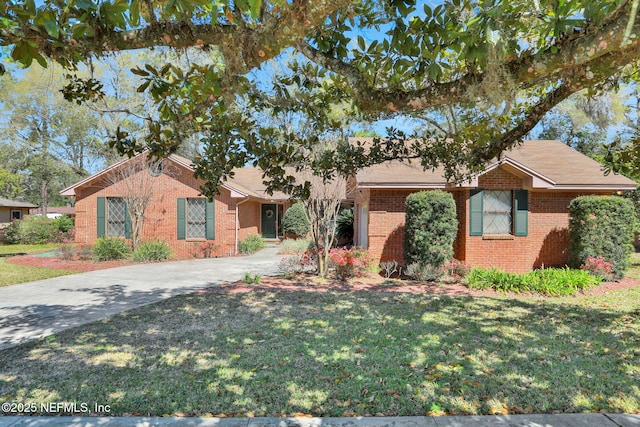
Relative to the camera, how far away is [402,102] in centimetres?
355

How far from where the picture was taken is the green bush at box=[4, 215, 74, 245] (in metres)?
21.8

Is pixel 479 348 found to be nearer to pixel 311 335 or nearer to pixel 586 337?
pixel 586 337

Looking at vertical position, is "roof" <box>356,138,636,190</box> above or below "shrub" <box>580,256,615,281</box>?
above

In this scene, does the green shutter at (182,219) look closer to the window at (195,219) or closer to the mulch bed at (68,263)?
the window at (195,219)

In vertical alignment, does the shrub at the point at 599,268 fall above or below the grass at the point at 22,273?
above

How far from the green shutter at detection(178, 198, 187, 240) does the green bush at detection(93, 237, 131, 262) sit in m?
2.18

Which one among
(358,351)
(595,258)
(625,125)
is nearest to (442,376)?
(358,351)

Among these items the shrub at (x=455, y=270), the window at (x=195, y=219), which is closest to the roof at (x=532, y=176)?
the shrub at (x=455, y=270)

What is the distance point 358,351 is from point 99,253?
497 inches

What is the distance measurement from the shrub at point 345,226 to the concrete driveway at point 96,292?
6.83 m

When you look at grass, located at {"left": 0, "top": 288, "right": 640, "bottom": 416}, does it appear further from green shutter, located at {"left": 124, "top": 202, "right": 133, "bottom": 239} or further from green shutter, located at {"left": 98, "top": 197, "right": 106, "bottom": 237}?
green shutter, located at {"left": 98, "top": 197, "right": 106, "bottom": 237}

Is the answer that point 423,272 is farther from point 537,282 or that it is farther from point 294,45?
point 294,45

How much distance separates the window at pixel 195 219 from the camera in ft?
51.4

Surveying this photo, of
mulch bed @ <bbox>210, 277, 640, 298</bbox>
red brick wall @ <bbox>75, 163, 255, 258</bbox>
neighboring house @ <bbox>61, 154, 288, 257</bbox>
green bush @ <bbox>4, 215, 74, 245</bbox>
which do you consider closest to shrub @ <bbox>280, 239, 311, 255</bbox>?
neighboring house @ <bbox>61, 154, 288, 257</bbox>
